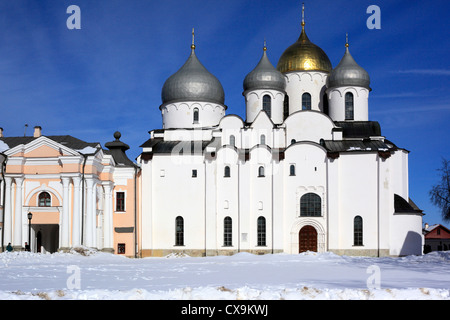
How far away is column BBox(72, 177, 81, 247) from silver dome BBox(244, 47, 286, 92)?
46.5 feet

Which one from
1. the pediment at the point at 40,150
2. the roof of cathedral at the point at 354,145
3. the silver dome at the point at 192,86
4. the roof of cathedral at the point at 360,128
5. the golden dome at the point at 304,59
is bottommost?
the pediment at the point at 40,150

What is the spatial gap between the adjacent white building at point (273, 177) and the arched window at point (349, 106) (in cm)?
7

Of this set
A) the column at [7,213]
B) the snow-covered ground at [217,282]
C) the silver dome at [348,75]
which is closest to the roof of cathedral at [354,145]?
the silver dome at [348,75]

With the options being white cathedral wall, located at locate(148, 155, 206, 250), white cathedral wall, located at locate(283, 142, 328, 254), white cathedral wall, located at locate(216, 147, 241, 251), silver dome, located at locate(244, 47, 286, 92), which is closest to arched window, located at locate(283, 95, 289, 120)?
silver dome, located at locate(244, 47, 286, 92)

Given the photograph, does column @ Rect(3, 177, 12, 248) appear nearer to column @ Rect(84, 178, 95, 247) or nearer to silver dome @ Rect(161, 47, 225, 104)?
column @ Rect(84, 178, 95, 247)

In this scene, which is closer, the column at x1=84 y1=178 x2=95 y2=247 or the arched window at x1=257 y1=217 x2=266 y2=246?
the column at x1=84 y1=178 x2=95 y2=247

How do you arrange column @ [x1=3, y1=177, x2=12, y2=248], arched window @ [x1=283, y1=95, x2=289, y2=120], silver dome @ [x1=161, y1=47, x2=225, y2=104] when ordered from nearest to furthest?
column @ [x1=3, y1=177, x2=12, y2=248], silver dome @ [x1=161, y1=47, x2=225, y2=104], arched window @ [x1=283, y1=95, x2=289, y2=120]

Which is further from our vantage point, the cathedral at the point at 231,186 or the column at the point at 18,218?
the cathedral at the point at 231,186

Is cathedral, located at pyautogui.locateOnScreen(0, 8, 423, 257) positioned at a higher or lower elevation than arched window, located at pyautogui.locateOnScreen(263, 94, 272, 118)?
lower

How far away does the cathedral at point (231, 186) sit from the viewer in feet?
117

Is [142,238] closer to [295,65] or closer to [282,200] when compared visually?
[282,200]

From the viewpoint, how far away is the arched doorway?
3856 centimetres

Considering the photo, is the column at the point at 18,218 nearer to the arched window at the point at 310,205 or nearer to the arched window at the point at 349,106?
the arched window at the point at 310,205

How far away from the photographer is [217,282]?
18.6 meters
